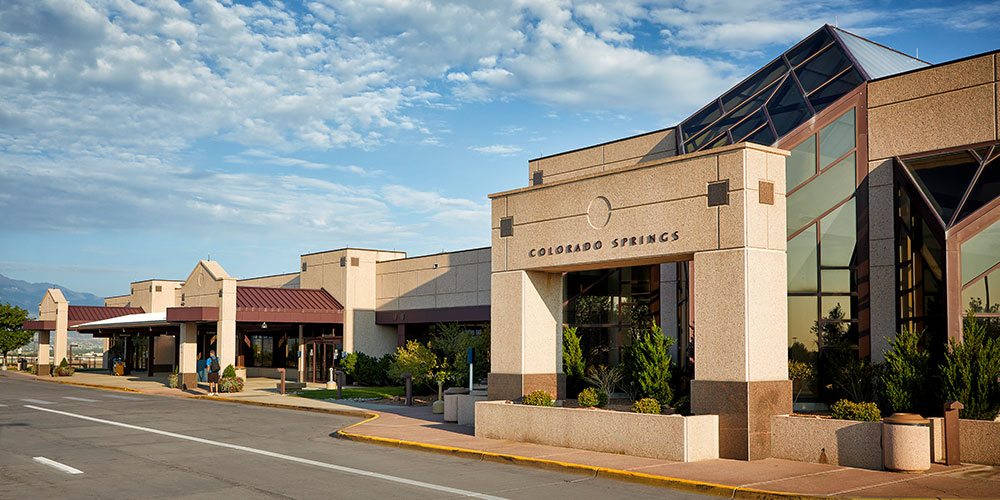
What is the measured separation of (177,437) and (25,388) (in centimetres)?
2747

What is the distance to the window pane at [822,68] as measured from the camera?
72.6 ft

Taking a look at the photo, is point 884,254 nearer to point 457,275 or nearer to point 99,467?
point 99,467

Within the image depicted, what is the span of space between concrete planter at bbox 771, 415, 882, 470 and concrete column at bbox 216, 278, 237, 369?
28818 millimetres

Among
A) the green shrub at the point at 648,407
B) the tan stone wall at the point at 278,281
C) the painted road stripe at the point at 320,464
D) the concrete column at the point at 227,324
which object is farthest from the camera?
the tan stone wall at the point at 278,281

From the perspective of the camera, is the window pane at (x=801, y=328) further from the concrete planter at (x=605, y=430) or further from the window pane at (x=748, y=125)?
the concrete planter at (x=605, y=430)

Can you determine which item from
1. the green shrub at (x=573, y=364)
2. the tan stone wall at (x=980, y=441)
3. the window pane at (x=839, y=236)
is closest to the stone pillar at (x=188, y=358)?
the green shrub at (x=573, y=364)

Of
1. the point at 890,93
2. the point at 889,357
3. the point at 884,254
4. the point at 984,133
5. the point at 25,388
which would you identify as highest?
the point at 890,93

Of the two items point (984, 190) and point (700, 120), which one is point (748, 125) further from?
point (984, 190)

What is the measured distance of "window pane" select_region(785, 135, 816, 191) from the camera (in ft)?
67.4

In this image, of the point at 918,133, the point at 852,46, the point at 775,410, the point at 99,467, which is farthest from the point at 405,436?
the point at 852,46

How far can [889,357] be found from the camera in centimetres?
1572

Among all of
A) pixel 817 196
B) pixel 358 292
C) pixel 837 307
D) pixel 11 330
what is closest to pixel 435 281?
pixel 358 292

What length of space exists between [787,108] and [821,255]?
4258 mm

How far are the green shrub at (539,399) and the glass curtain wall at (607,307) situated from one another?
7.83 m
